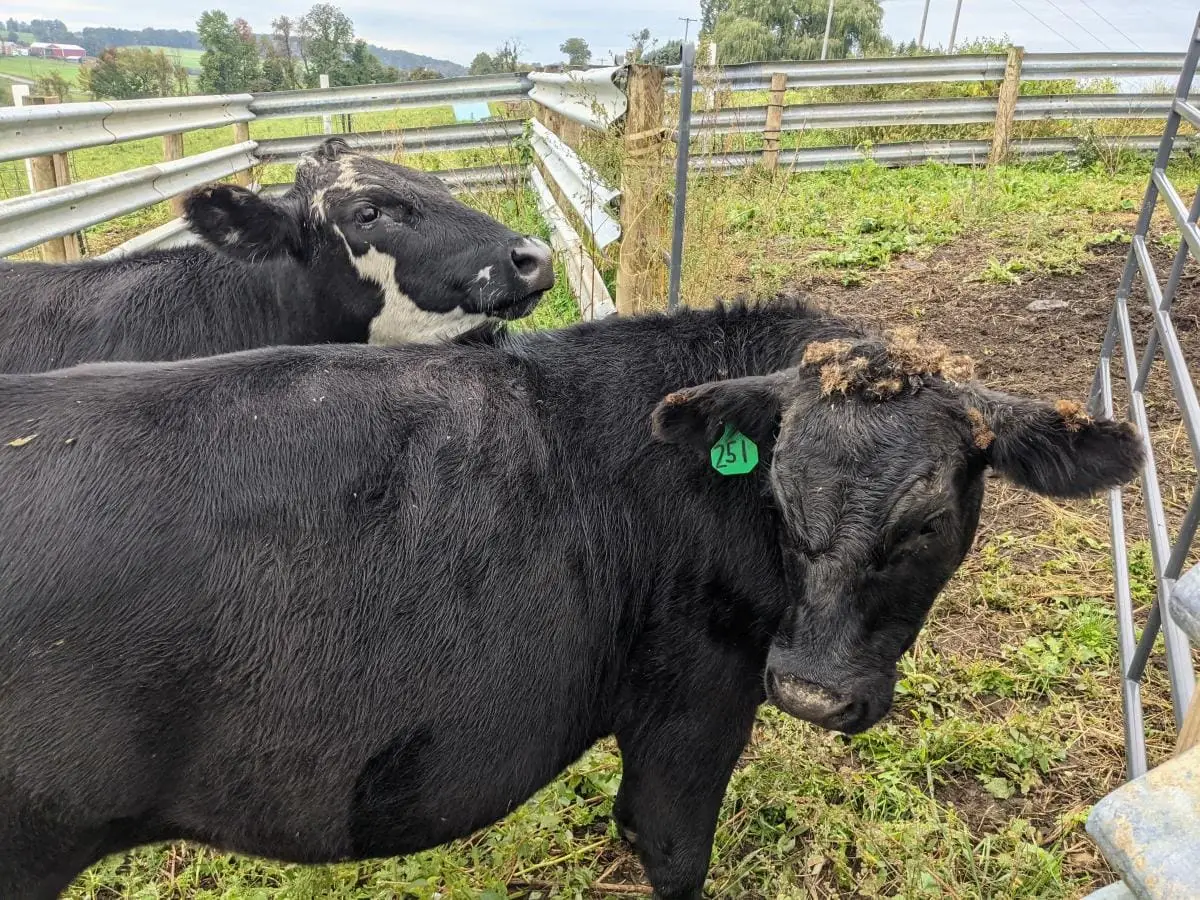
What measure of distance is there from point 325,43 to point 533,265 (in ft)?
89.4

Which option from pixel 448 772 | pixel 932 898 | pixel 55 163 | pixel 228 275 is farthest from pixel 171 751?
pixel 55 163

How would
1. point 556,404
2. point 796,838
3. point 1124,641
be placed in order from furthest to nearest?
point 1124,641 < point 796,838 < point 556,404


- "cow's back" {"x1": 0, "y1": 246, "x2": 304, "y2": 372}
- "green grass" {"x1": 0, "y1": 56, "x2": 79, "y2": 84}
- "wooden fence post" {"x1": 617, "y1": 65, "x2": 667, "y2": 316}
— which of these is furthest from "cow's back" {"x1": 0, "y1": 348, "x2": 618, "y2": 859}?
"green grass" {"x1": 0, "y1": 56, "x2": 79, "y2": 84}

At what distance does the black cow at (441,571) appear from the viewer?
1900 mm

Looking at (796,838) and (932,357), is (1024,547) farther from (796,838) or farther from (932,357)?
(932,357)

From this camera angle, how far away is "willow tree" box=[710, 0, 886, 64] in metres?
48.4

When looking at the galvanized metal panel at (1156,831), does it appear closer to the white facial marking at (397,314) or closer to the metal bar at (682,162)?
the metal bar at (682,162)

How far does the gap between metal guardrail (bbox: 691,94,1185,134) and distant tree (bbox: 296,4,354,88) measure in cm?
1127

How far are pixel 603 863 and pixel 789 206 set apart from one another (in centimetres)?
882

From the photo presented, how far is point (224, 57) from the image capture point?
61.7ft

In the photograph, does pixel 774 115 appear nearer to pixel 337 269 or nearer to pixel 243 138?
pixel 243 138

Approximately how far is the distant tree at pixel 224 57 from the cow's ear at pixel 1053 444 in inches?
580

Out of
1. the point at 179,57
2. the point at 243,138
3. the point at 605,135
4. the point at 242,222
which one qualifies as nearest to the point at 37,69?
the point at 179,57

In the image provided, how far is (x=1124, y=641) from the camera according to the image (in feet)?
10.8
